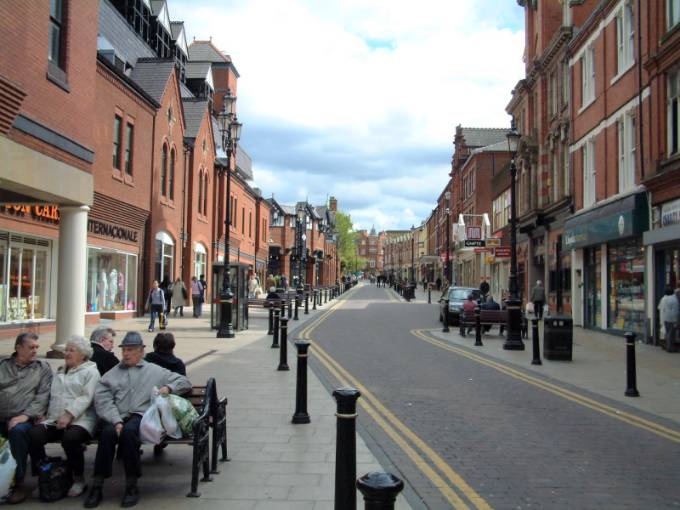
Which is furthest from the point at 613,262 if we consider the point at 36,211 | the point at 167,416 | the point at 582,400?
the point at 167,416

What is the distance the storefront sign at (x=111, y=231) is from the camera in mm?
22344

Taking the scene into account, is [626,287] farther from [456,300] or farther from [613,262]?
[456,300]

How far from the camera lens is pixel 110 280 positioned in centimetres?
2438

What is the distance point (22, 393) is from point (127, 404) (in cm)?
89

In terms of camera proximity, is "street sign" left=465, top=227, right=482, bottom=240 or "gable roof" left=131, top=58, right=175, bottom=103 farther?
"street sign" left=465, top=227, right=482, bottom=240

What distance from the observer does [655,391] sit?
10953 millimetres

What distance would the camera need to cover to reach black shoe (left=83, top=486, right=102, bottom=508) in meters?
5.04

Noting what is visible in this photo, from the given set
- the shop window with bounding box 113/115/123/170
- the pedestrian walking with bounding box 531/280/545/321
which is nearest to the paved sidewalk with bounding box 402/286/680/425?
the pedestrian walking with bounding box 531/280/545/321

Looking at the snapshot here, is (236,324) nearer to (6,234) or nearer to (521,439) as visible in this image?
(6,234)

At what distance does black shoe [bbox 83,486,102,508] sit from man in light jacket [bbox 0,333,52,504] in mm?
637

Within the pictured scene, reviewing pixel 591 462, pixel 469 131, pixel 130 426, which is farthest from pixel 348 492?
pixel 469 131

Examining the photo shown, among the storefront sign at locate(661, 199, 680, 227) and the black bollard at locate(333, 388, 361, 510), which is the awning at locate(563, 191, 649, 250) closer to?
the storefront sign at locate(661, 199, 680, 227)

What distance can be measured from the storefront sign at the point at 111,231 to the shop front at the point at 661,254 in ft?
57.3

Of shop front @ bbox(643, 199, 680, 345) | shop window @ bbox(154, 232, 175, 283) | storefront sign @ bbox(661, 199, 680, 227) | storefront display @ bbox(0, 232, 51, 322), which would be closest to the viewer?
storefront sign @ bbox(661, 199, 680, 227)
